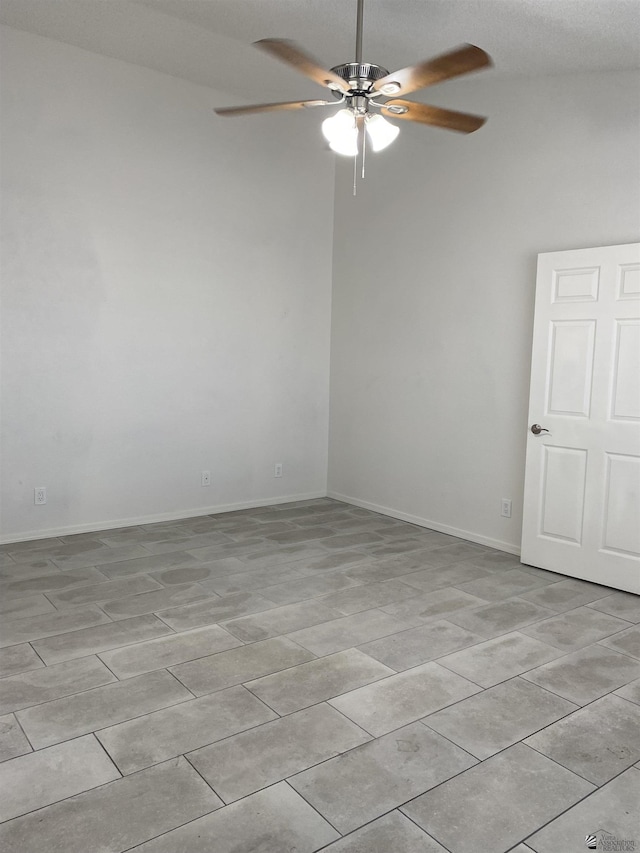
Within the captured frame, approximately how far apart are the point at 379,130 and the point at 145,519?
3.57m

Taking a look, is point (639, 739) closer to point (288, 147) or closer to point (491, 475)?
point (491, 475)

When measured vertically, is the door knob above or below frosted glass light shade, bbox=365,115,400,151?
below

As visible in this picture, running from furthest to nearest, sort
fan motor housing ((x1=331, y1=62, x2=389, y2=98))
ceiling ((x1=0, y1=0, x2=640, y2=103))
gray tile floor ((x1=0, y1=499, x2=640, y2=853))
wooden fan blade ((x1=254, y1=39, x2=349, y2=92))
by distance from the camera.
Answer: ceiling ((x1=0, y1=0, x2=640, y2=103)), fan motor housing ((x1=331, y1=62, x2=389, y2=98)), wooden fan blade ((x1=254, y1=39, x2=349, y2=92)), gray tile floor ((x1=0, y1=499, x2=640, y2=853))

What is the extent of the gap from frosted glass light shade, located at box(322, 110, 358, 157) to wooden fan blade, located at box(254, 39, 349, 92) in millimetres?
134

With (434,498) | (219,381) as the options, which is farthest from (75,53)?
(434,498)

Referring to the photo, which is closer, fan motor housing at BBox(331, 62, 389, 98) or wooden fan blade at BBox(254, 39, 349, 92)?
wooden fan blade at BBox(254, 39, 349, 92)

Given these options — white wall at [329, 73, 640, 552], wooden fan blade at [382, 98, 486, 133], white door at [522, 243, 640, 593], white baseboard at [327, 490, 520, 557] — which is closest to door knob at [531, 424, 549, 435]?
white door at [522, 243, 640, 593]

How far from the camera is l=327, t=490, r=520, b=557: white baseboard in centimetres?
489

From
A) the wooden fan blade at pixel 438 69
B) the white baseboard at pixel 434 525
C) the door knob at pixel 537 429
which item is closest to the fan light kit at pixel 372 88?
the wooden fan blade at pixel 438 69

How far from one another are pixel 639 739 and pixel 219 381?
13.4 feet

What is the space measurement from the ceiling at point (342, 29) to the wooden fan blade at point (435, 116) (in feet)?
2.84

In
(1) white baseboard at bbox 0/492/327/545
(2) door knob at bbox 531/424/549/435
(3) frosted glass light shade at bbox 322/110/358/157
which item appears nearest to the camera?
(3) frosted glass light shade at bbox 322/110/358/157

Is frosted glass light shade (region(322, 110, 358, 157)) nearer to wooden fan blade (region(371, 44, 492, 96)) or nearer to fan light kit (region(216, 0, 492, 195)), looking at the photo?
fan light kit (region(216, 0, 492, 195))

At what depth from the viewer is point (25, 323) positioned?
15.2 feet
